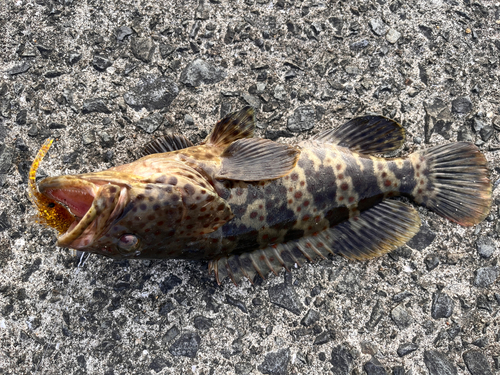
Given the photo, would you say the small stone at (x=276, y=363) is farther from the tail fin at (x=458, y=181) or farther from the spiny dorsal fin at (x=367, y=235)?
the tail fin at (x=458, y=181)

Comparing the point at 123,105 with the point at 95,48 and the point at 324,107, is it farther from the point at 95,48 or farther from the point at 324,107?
the point at 324,107

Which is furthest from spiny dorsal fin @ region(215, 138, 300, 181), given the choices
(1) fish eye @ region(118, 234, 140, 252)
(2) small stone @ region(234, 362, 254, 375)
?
(2) small stone @ region(234, 362, 254, 375)

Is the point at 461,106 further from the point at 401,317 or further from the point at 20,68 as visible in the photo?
the point at 20,68

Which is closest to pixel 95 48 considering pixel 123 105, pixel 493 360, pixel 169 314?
pixel 123 105

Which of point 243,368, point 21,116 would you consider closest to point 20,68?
point 21,116

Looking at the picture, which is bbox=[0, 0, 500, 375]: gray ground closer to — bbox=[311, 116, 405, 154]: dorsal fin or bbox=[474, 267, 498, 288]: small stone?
bbox=[474, 267, 498, 288]: small stone

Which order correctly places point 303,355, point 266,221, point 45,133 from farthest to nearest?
point 45,133, point 303,355, point 266,221
